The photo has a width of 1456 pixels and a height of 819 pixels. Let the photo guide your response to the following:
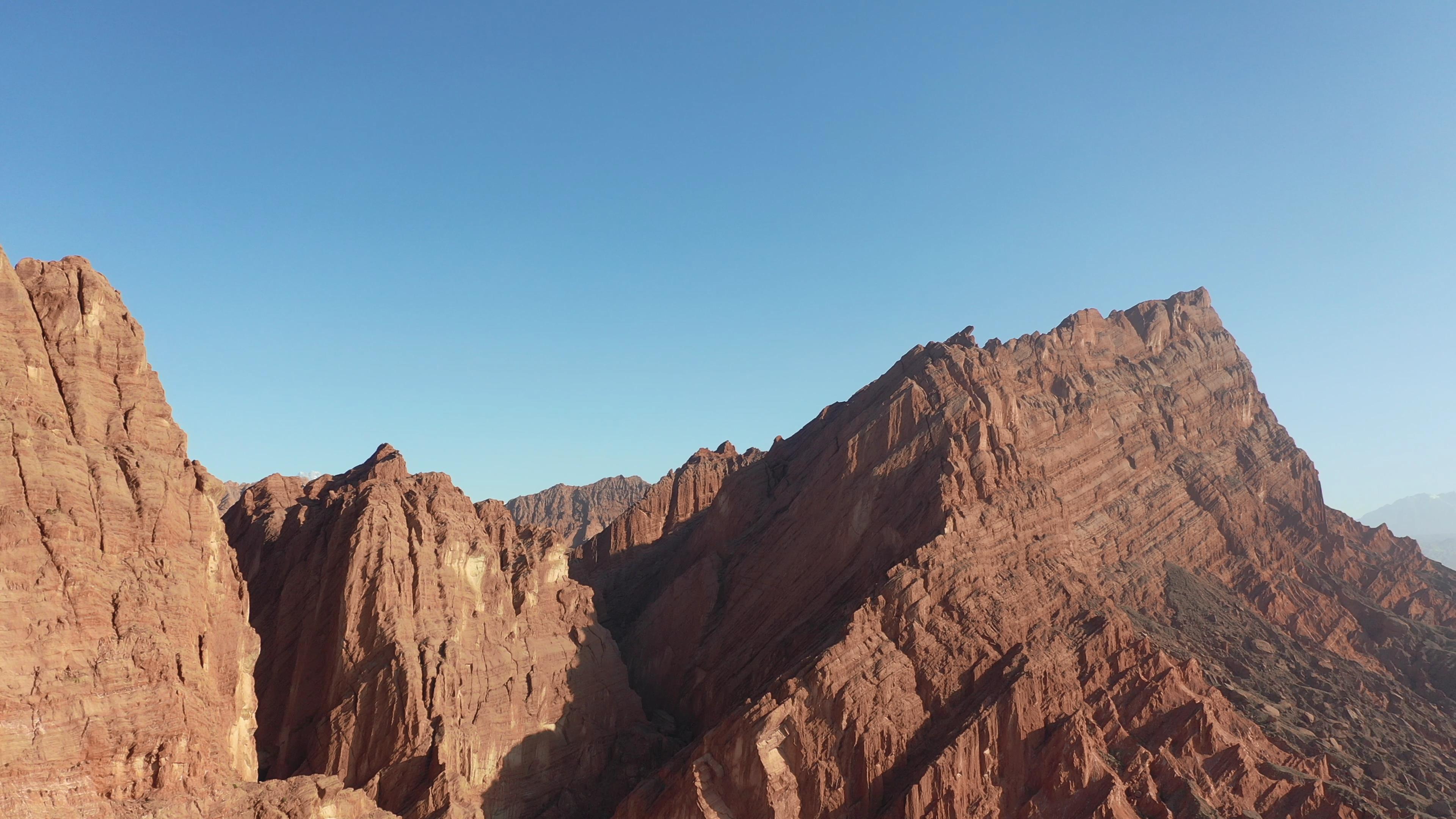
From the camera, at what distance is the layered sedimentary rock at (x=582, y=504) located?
557 ft

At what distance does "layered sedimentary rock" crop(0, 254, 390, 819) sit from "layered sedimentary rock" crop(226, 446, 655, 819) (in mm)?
9133

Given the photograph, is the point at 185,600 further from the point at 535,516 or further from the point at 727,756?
→ the point at 535,516

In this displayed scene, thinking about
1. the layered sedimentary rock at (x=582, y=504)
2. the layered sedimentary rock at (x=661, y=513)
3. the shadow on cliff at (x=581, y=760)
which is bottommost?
the shadow on cliff at (x=581, y=760)

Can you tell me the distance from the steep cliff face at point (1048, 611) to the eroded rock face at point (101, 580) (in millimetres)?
27728

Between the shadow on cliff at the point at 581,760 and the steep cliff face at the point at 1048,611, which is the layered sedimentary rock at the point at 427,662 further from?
the steep cliff face at the point at 1048,611

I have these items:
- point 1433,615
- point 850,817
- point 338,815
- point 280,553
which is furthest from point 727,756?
point 1433,615

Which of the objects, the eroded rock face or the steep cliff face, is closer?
the eroded rock face

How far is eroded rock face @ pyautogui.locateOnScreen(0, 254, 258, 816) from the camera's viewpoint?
35688 mm

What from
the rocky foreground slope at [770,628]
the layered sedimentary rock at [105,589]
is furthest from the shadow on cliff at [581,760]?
the layered sedimentary rock at [105,589]

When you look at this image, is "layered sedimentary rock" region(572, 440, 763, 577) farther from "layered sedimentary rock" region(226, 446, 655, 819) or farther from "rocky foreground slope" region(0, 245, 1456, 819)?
"layered sedimentary rock" region(226, 446, 655, 819)

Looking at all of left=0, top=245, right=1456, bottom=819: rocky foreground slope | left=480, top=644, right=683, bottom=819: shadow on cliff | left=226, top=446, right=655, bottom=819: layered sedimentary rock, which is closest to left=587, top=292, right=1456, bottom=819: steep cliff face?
left=0, top=245, right=1456, bottom=819: rocky foreground slope

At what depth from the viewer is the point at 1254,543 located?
8631 centimetres

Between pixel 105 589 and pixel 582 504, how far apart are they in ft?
471

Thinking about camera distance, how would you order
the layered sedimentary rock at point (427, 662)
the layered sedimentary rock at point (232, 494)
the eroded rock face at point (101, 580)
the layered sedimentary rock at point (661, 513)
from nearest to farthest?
the eroded rock face at point (101, 580) → the layered sedimentary rock at point (427, 662) → the layered sedimentary rock at point (661, 513) → the layered sedimentary rock at point (232, 494)
